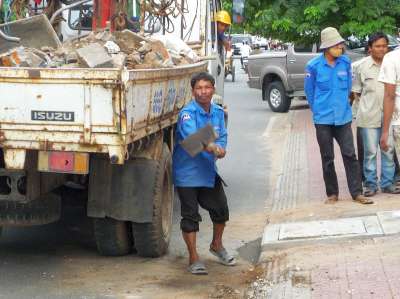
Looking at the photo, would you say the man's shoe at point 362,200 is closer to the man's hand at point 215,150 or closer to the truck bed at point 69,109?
the man's hand at point 215,150

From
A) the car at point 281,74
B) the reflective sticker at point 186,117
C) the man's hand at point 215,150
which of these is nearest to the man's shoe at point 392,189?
the man's hand at point 215,150

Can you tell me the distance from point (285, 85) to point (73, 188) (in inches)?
531

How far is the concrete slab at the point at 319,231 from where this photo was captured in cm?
682

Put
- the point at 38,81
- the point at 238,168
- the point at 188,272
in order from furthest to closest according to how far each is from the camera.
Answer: the point at 238,168 < the point at 188,272 < the point at 38,81

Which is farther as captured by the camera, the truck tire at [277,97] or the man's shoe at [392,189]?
the truck tire at [277,97]

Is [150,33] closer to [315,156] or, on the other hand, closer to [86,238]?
[86,238]

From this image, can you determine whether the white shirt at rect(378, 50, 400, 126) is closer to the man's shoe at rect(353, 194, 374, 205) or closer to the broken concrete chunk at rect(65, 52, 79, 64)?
the man's shoe at rect(353, 194, 374, 205)

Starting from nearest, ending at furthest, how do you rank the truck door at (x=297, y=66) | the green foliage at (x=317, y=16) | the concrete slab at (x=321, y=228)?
the concrete slab at (x=321, y=228), the green foliage at (x=317, y=16), the truck door at (x=297, y=66)

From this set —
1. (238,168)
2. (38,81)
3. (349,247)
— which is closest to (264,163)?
(238,168)

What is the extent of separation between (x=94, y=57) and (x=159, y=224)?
160cm

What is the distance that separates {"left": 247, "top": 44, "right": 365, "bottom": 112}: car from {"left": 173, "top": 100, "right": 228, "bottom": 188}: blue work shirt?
544 inches

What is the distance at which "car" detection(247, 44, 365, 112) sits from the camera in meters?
20.1

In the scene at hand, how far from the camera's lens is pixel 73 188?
7.29 m

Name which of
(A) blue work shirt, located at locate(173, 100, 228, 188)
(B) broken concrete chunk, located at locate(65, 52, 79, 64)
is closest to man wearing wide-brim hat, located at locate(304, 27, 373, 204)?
(A) blue work shirt, located at locate(173, 100, 228, 188)
